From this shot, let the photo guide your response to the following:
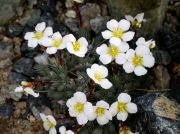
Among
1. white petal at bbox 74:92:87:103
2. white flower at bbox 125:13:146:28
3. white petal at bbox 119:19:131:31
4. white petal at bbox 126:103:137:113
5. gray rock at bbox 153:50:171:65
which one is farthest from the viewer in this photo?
gray rock at bbox 153:50:171:65

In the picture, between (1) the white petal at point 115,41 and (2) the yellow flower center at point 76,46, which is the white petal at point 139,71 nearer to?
(1) the white petal at point 115,41

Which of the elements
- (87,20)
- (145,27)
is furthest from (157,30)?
(87,20)

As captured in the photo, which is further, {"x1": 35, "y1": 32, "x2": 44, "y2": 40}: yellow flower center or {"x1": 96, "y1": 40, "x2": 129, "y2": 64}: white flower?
{"x1": 35, "y1": 32, "x2": 44, "y2": 40}: yellow flower center

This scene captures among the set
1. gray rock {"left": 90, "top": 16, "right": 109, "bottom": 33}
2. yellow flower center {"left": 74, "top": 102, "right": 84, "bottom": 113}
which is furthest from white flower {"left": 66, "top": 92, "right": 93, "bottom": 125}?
gray rock {"left": 90, "top": 16, "right": 109, "bottom": 33}

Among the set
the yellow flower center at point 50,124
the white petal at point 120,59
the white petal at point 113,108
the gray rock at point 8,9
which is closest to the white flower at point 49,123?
the yellow flower center at point 50,124

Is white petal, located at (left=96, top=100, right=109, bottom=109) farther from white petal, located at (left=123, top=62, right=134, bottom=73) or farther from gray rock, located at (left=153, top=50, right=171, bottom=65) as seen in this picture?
gray rock, located at (left=153, top=50, right=171, bottom=65)

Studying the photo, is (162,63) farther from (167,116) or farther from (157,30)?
(167,116)
